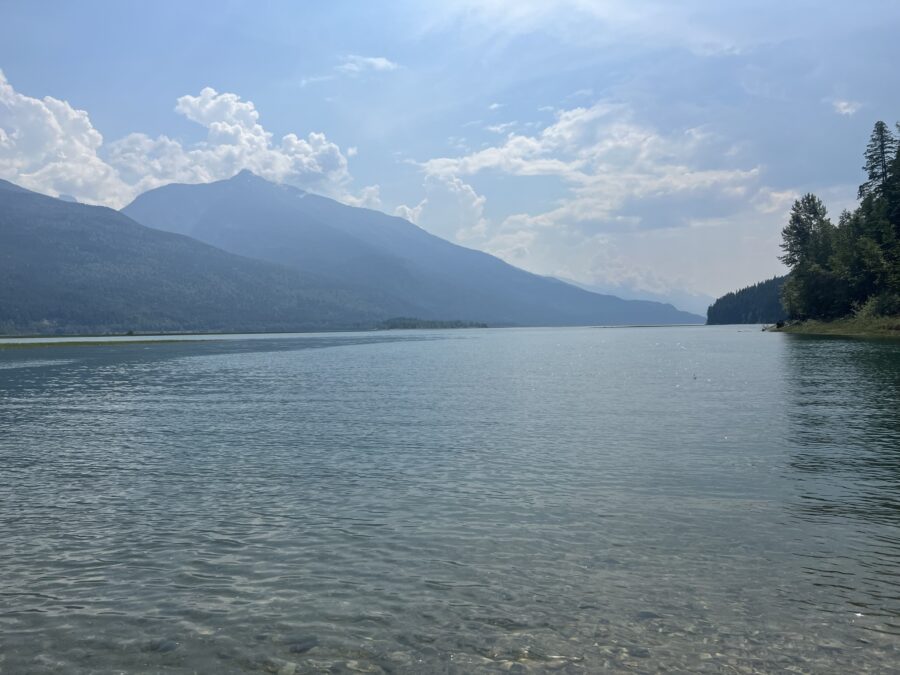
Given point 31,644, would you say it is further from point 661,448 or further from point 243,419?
point 243,419

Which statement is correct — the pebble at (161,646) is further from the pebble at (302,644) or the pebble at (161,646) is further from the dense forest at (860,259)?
the dense forest at (860,259)

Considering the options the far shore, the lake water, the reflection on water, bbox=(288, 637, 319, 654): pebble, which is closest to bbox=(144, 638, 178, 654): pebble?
the lake water

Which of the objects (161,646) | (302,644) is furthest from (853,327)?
(161,646)

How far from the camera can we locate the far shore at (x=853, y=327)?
5315 inches

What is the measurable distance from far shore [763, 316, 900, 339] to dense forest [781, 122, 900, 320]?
6.45 feet

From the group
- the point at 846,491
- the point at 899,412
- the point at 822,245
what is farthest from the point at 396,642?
the point at 822,245

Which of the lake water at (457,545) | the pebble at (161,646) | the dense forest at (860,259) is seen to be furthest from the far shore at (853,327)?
the pebble at (161,646)

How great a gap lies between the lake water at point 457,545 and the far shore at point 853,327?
109 meters

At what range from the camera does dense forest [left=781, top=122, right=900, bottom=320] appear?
142 metres

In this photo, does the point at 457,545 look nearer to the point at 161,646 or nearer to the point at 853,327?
the point at 161,646

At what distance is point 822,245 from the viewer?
179m

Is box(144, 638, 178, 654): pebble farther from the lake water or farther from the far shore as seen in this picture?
the far shore

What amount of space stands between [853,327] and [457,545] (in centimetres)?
16639

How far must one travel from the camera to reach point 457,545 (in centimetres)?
1923
